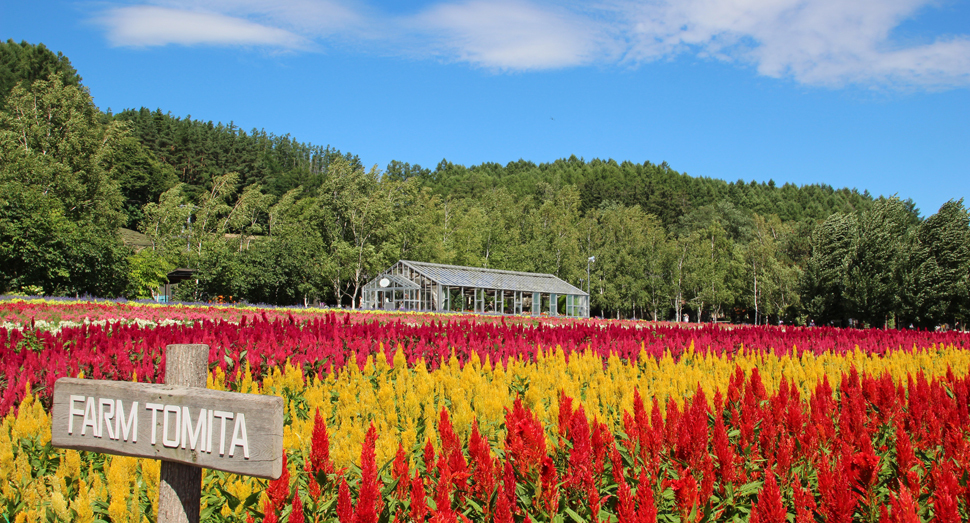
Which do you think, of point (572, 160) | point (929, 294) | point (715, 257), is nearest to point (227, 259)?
point (929, 294)

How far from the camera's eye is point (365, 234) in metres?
42.0

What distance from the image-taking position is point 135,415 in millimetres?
1839

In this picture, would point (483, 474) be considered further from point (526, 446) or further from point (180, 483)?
point (180, 483)

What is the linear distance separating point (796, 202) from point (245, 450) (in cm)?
10645

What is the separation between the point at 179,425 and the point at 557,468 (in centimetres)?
190

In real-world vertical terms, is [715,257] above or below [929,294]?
above

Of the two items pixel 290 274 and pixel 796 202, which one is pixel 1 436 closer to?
pixel 290 274

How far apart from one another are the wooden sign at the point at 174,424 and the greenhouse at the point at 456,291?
30.4 m

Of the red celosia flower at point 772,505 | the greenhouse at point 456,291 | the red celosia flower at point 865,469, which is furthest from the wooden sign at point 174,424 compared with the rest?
the greenhouse at point 456,291

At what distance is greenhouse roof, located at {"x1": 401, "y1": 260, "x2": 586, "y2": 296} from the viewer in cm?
3372

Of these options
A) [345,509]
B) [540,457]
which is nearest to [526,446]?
[540,457]

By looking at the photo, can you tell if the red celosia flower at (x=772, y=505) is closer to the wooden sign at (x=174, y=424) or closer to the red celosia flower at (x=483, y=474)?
the red celosia flower at (x=483, y=474)

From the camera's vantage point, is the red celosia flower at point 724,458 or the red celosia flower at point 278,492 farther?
the red celosia flower at point 724,458

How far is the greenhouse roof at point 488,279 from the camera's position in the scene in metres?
33.7
